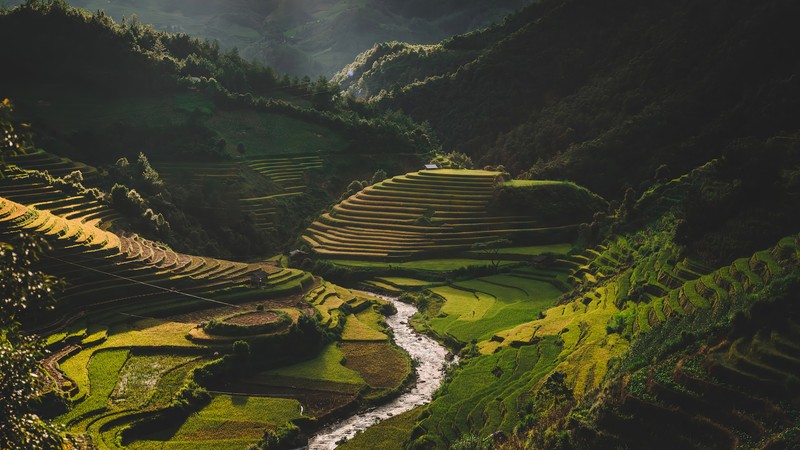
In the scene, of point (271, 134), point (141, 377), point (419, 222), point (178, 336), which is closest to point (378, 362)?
point (178, 336)

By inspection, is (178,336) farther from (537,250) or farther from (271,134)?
(271,134)

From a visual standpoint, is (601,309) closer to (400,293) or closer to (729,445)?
(400,293)

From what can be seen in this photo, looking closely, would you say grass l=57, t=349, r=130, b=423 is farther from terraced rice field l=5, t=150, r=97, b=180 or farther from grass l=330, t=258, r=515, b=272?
terraced rice field l=5, t=150, r=97, b=180

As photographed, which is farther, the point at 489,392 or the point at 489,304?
the point at 489,304

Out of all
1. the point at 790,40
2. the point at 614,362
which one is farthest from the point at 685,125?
the point at 614,362

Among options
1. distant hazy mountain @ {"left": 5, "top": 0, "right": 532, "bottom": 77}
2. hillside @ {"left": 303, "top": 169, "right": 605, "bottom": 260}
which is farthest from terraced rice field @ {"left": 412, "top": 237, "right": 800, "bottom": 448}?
distant hazy mountain @ {"left": 5, "top": 0, "right": 532, "bottom": 77}

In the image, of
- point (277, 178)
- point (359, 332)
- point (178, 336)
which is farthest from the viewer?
point (277, 178)
